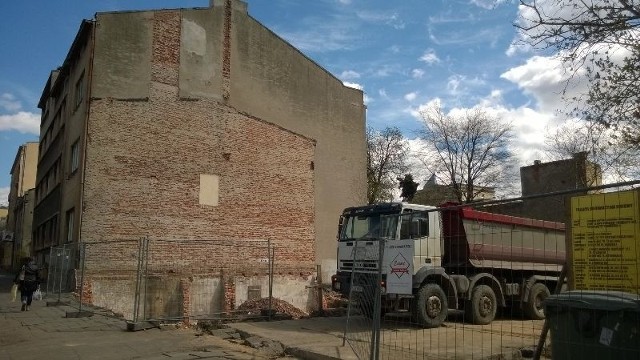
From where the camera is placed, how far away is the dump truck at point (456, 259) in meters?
13.5

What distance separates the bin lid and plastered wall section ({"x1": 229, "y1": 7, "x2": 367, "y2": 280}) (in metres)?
21.8

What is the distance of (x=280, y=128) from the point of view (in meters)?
26.6

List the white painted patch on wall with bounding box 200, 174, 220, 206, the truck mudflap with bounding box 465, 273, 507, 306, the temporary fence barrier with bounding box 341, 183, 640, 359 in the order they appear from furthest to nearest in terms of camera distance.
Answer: the white painted patch on wall with bounding box 200, 174, 220, 206, the truck mudflap with bounding box 465, 273, 507, 306, the temporary fence barrier with bounding box 341, 183, 640, 359

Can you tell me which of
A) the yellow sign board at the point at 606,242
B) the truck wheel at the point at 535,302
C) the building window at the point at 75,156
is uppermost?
the building window at the point at 75,156

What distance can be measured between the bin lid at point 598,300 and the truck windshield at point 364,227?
7700mm

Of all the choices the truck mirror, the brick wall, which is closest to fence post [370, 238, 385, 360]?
the truck mirror

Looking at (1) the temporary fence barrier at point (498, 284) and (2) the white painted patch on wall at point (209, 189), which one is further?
(2) the white painted patch on wall at point (209, 189)

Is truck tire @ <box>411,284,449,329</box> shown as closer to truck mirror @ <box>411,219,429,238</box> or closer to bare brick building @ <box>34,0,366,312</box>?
truck mirror @ <box>411,219,429,238</box>

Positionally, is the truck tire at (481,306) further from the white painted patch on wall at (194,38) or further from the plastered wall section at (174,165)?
the white painted patch on wall at (194,38)

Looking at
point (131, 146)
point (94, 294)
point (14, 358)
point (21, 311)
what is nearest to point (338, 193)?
point (131, 146)

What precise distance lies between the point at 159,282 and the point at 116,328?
23.9ft

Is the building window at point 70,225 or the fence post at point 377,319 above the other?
the building window at point 70,225

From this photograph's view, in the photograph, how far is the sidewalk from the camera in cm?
957

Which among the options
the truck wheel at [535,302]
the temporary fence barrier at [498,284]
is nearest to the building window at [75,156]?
the temporary fence barrier at [498,284]
